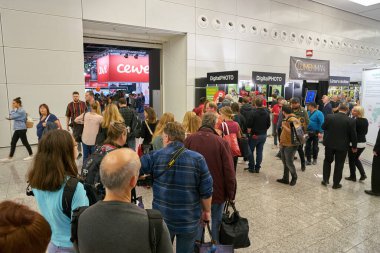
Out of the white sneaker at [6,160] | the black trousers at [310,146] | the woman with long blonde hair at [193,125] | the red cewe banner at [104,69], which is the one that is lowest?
the white sneaker at [6,160]

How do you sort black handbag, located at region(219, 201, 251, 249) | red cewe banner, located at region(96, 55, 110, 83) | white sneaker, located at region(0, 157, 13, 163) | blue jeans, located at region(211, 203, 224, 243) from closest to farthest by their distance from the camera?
black handbag, located at region(219, 201, 251, 249) → blue jeans, located at region(211, 203, 224, 243) → white sneaker, located at region(0, 157, 13, 163) → red cewe banner, located at region(96, 55, 110, 83)

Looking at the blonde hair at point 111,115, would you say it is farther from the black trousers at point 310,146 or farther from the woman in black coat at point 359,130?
the black trousers at point 310,146

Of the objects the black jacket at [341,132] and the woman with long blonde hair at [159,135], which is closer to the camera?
the woman with long blonde hair at [159,135]

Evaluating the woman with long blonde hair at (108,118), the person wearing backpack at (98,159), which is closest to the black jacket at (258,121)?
the woman with long blonde hair at (108,118)

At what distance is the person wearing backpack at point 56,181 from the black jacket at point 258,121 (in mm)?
4506

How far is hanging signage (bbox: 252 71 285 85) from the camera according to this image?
9.10 meters

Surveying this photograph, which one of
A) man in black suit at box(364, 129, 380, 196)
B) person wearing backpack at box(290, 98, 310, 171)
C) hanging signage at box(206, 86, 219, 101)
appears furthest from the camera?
hanging signage at box(206, 86, 219, 101)

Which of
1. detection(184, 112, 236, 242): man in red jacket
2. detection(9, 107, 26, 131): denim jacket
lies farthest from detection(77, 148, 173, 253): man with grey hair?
detection(9, 107, 26, 131): denim jacket

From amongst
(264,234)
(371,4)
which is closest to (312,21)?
(371,4)

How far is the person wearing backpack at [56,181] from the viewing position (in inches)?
67.0

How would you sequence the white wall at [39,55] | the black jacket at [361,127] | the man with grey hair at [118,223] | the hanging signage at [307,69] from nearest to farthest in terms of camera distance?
the man with grey hair at [118,223] < the black jacket at [361,127] < the white wall at [39,55] < the hanging signage at [307,69]

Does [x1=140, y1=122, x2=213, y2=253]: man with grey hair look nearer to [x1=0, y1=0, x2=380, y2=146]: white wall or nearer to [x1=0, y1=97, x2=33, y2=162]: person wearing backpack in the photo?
[x1=0, y1=97, x2=33, y2=162]: person wearing backpack

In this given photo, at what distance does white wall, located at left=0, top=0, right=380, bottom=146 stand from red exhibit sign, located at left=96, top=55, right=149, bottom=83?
557 centimetres

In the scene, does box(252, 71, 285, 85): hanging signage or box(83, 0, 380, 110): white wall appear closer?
box(252, 71, 285, 85): hanging signage
